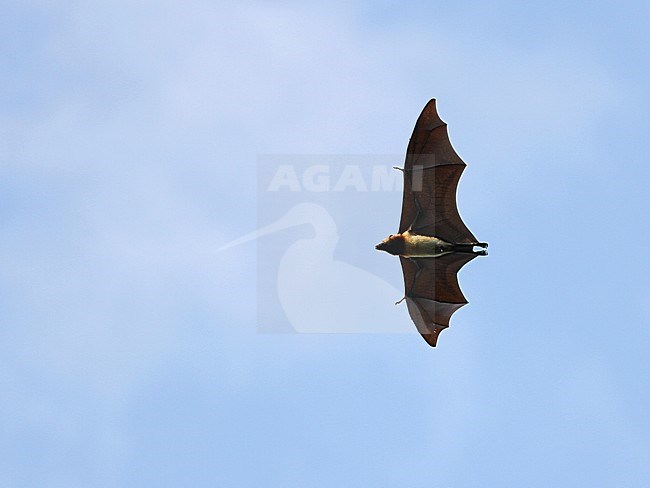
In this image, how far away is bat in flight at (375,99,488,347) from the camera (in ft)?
143

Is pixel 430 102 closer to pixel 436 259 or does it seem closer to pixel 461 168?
pixel 461 168

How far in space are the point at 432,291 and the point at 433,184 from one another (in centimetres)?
502

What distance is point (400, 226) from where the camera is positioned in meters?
45.3

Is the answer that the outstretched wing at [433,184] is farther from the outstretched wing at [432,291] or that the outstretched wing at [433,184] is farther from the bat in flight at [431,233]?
the outstretched wing at [432,291]

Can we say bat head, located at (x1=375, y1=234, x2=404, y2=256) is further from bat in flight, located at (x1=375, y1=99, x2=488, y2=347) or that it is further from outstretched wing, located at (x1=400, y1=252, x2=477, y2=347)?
outstretched wing, located at (x1=400, y1=252, x2=477, y2=347)

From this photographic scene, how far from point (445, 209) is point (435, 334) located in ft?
19.4

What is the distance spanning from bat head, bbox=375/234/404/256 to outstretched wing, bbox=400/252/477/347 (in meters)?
0.94

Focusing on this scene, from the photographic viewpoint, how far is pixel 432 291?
45625mm

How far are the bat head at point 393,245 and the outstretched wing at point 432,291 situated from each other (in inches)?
37.1

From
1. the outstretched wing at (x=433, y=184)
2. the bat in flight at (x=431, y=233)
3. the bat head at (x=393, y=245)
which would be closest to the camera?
the outstretched wing at (x=433, y=184)

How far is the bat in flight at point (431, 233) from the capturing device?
143 ft

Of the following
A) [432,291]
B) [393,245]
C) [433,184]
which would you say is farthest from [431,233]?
[432,291]

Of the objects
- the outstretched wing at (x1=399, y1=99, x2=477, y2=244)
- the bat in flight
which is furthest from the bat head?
the outstretched wing at (x1=399, y1=99, x2=477, y2=244)

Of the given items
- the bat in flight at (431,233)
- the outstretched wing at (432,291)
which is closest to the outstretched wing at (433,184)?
the bat in flight at (431,233)
